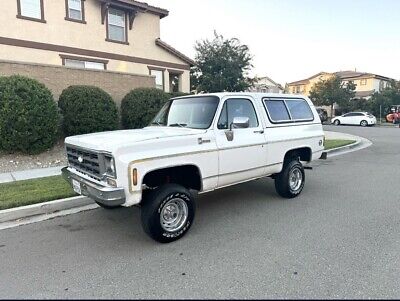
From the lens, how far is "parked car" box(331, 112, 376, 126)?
32.5 meters

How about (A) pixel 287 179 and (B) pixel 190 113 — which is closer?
(B) pixel 190 113

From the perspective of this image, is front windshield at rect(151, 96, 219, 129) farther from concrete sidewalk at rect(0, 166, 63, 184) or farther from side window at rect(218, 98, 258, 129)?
concrete sidewalk at rect(0, 166, 63, 184)

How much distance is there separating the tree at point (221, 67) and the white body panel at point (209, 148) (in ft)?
57.3

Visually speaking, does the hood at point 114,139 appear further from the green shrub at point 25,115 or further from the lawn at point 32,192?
the green shrub at point 25,115

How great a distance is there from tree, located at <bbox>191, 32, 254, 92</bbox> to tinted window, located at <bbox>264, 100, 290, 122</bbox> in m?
17.5

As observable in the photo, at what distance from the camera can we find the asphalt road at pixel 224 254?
3.01m

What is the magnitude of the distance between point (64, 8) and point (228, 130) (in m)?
14.4

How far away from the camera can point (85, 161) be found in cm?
419

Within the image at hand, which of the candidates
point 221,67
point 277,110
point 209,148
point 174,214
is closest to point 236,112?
point 209,148

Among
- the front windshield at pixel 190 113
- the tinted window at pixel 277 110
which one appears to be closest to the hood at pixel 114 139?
the front windshield at pixel 190 113

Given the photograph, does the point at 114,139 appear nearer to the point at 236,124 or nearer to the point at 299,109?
the point at 236,124

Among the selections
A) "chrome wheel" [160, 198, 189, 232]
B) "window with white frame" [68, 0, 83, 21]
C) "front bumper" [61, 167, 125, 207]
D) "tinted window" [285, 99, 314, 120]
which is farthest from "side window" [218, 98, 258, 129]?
"window with white frame" [68, 0, 83, 21]

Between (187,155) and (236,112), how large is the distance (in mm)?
1322

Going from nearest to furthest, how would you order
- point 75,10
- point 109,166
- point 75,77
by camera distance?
point 109,166 < point 75,77 < point 75,10
